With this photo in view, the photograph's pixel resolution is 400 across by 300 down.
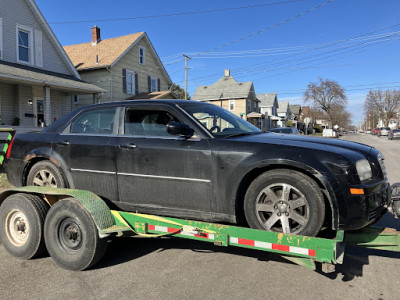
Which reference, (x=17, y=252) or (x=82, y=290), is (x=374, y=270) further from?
(x=17, y=252)

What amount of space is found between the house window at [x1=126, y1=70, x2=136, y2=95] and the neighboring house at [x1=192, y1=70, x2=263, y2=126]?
68.4 ft

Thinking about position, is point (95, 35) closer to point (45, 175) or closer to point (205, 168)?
point (45, 175)

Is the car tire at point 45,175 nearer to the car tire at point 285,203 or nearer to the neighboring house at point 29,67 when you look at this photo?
the car tire at point 285,203

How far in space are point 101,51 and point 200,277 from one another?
2385cm

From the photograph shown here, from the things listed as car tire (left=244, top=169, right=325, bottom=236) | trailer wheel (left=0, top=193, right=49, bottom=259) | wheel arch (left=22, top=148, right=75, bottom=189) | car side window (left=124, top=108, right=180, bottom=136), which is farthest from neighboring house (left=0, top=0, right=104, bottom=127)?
car tire (left=244, top=169, right=325, bottom=236)

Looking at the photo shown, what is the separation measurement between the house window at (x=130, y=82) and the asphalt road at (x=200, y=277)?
20560 mm

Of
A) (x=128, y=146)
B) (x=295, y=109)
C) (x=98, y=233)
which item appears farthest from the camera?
(x=295, y=109)

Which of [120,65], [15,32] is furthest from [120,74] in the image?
[15,32]

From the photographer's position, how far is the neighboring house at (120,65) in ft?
71.9

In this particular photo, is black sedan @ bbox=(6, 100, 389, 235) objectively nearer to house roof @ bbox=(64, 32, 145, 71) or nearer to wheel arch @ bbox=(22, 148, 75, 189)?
wheel arch @ bbox=(22, 148, 75, 189)

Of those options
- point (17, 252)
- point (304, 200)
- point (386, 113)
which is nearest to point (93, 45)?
point (17, 252)

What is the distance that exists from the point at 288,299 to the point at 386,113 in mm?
107757

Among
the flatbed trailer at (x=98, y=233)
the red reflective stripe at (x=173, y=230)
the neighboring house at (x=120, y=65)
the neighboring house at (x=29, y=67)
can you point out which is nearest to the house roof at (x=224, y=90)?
the neighboring house at (x=120, y=65)

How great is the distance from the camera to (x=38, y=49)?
55.2ft
